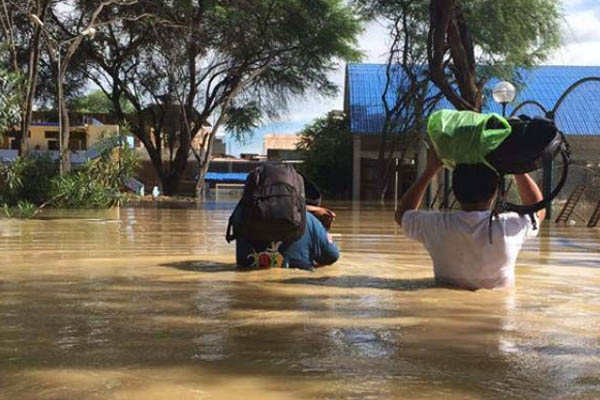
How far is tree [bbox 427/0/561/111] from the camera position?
62.7 feet

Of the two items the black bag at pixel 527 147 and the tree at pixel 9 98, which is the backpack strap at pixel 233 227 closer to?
the black bag at pixel 527 147

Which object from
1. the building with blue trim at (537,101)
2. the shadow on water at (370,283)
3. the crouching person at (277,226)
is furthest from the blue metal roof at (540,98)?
the shadow on water at (370,283)

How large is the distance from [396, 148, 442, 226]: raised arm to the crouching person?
2.99 feet

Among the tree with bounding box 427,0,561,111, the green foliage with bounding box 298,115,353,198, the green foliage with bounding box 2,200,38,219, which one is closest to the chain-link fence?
the tree with bounding box 427,0,561,111

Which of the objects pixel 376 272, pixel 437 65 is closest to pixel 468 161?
pixel 376 272

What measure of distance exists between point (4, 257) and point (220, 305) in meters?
4.07

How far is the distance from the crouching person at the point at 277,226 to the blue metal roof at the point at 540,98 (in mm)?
24138

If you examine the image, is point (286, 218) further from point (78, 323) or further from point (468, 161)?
point (78, 323)

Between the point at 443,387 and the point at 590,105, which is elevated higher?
the point at 590,105

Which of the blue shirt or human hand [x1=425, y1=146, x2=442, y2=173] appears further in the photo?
the blue shirt

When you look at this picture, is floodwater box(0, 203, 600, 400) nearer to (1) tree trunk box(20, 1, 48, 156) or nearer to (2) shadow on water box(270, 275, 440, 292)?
(2) shadow on water box(270, 275, 440, 292)

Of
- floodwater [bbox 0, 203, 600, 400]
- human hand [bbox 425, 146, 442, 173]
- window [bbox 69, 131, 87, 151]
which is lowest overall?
floodwater [bbox 0, 203, 600, 400]

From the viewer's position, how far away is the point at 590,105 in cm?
3184

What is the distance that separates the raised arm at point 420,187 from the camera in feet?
16.5
